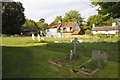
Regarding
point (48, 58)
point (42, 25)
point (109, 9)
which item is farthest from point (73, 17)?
point (48, 58)

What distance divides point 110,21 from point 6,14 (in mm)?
10262

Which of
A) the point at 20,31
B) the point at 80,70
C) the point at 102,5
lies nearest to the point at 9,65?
the point at 80,70

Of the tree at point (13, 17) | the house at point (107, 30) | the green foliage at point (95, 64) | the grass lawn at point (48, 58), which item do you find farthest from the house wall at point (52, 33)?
the green foliage at point (95, 64)

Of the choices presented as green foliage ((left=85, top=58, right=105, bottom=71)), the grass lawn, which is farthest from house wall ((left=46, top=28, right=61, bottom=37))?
green foliage ((left=85, top=58, right=105, bottom=71))

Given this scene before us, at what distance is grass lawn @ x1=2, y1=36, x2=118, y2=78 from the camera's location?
35.1ft

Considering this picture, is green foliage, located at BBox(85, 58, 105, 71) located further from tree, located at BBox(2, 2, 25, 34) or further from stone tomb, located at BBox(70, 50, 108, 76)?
tree, located at BBox(2, 2, 25, 34)

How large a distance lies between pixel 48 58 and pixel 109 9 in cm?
834

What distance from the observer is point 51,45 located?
55.3 feet

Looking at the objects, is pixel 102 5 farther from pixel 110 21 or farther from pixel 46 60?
pixel 46 60

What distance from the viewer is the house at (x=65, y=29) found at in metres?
15.8

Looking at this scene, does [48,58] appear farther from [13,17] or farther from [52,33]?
[13,17]

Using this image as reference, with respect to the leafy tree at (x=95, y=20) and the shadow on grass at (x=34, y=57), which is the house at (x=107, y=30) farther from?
the shadow on grass at (x=34, y=57)

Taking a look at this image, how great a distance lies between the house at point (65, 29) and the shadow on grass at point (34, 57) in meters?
0.78

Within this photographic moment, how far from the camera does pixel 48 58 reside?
12938 millimetres
